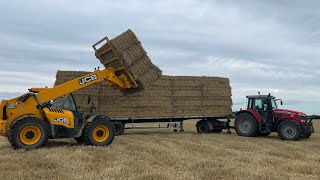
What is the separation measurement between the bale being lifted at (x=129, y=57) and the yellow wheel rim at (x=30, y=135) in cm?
365

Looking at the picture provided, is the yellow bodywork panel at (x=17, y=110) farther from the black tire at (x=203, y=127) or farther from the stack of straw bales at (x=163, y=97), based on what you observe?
the black tire at (x=203, y=127)

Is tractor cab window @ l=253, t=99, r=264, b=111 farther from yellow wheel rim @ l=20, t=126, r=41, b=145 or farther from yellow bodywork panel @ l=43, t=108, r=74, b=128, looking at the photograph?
yellow wheel rim @ l=20, t=126, r=41, b=145

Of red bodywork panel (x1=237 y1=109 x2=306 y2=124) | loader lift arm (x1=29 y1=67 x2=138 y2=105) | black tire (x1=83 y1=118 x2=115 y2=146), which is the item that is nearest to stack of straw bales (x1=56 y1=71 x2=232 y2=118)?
red bodywork panel (x1=237 y1=109 x2=306 y2=124)

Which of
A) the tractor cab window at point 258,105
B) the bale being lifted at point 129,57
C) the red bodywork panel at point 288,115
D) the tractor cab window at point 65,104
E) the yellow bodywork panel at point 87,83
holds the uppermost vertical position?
the bale being lifted at point 129,57

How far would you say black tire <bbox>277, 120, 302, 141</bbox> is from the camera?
16.6 metres

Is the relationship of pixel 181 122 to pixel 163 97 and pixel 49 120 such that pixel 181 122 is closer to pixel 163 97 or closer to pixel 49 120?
pixel 163 97

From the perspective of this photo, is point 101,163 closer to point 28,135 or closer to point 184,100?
point 28,135

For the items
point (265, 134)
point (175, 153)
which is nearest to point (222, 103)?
point (265, 134)

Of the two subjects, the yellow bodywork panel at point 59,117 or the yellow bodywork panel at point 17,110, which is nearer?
the yellow bodywork panel at point 17,110

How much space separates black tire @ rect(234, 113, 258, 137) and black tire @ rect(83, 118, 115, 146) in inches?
294

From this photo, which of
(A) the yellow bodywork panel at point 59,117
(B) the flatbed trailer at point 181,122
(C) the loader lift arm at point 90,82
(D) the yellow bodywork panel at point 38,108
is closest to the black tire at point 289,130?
(B) the flatbed trailer at point 181,122

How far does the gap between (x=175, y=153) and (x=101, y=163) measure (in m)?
2.39

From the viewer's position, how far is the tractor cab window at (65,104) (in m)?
12.9

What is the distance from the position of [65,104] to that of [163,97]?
6.76 metres
